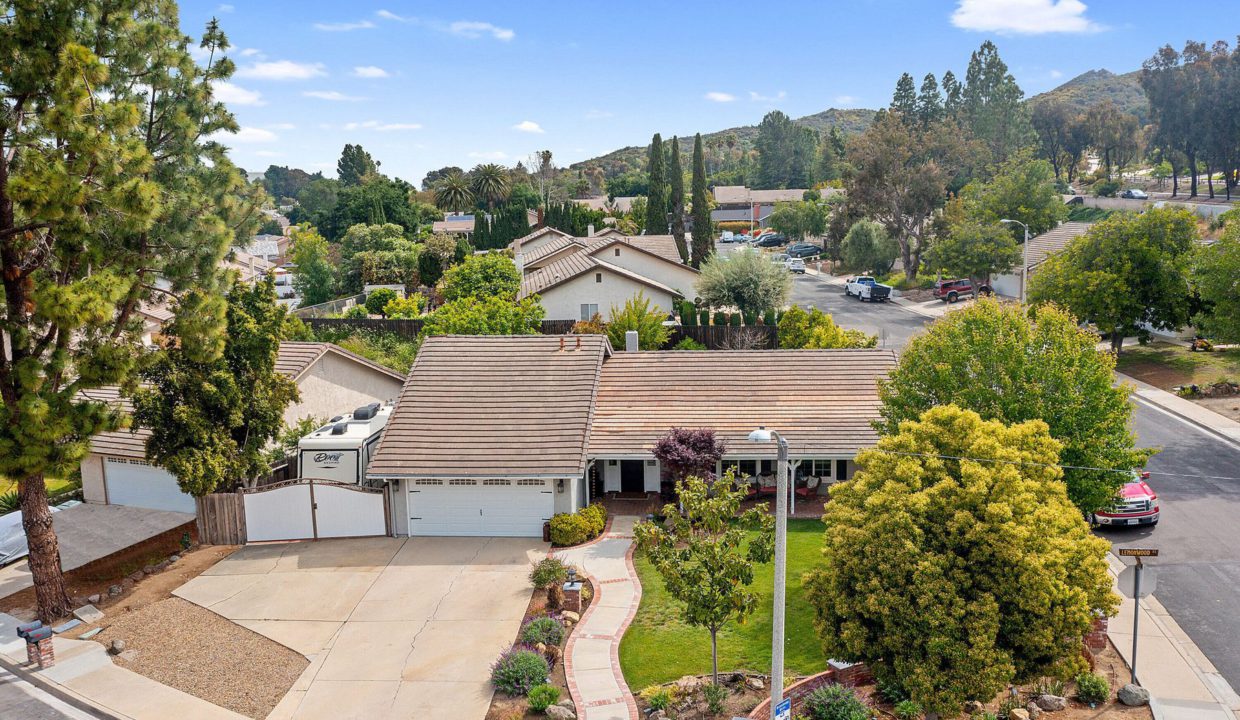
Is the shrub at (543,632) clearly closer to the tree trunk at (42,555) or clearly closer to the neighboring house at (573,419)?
the neighboring house at (573,419)

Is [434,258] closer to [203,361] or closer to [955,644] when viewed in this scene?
[203,361]

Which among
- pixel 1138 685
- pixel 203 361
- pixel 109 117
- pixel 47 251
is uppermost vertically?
pixel 109 117

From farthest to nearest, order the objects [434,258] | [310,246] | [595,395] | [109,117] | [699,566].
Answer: [310,246] < [434,258] < [595,395] < [109,117] < [699,566]

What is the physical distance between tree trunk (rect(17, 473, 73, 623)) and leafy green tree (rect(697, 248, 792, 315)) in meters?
36.1

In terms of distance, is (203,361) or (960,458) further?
(203,361)

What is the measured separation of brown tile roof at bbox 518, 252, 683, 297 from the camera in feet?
165

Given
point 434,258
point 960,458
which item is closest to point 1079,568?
point 960,458

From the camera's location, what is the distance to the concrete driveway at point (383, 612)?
1775cm

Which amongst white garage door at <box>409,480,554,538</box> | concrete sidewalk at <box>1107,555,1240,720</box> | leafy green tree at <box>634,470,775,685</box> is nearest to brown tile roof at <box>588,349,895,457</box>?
white garage door at <box>409,480,554,538</box>

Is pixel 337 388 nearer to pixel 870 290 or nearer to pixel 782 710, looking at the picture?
pixel 782 710

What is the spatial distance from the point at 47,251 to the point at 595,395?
49.6 feet

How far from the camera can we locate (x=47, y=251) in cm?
2027

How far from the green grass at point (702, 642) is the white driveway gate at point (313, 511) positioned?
8619mm

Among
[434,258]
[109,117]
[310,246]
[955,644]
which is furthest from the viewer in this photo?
[310,246]
